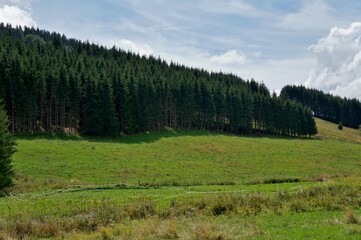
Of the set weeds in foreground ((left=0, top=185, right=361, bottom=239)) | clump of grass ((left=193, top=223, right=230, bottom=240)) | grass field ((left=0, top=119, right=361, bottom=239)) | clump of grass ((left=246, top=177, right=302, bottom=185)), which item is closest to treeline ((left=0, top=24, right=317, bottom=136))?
grass field ((left=0, top=119, right=361, bottom=239))

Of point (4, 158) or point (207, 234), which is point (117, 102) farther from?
point (207, 234)

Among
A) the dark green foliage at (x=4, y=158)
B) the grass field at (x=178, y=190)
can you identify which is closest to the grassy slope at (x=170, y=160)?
the grass field at (x=178, y=190)

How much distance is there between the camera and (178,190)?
35.7 m

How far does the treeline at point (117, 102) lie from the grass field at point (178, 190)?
8.07 metres

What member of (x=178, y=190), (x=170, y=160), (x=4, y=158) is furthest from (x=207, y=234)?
(x=170, y=160)

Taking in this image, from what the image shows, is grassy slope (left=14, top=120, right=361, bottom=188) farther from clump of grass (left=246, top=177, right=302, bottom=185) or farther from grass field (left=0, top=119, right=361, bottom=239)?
clump of grass (left=246, top=177, right=302, bottom=185)

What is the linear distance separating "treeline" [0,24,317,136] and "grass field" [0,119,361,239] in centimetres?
807

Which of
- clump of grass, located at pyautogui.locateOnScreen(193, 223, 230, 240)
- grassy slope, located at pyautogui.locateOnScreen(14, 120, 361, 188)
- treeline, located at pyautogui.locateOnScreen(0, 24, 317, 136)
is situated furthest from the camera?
treeline, located at pyautogui.locateOnScreen(0, 24, 317, 136)

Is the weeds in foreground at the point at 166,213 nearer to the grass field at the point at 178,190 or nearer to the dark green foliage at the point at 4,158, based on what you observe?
the grass field at the point at 178,190

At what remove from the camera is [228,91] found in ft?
455

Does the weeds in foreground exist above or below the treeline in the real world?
below

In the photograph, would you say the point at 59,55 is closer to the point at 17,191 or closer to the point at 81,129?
the point at 81,129

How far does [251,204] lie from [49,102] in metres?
79.9

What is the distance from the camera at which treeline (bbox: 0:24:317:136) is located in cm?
8688
